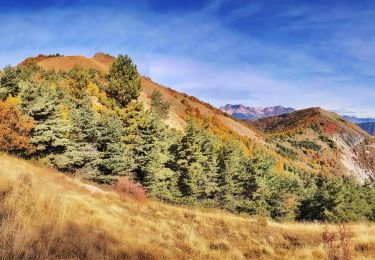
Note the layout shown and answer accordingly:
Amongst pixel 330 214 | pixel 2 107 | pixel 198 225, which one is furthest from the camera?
pixel 330 214

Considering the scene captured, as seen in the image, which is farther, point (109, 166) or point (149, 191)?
point (149, 191)

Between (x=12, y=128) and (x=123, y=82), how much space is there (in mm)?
21857

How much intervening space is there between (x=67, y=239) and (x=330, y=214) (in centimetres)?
5103

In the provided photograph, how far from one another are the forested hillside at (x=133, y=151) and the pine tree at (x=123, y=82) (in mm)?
136

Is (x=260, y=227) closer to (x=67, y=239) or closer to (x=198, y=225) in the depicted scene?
(x=198, y=225)

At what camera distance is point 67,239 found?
6.38 meters

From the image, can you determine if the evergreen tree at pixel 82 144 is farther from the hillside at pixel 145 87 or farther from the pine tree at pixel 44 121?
the hillside at pixel 145 87

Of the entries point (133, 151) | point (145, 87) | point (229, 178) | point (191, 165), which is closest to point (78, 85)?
point (133, 151)

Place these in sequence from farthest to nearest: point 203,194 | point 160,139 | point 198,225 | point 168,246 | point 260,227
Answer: point 203,194 < point 160,139 < point 260,227 < point 198,225 < point 168,246

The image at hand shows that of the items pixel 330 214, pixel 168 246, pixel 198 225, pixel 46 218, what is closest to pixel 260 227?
pixel 198 225

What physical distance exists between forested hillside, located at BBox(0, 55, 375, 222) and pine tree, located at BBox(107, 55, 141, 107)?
0.14 metres

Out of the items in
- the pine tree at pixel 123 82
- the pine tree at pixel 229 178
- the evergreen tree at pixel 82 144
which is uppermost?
the pine tree at pixel 123 82

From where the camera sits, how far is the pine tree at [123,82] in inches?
1754

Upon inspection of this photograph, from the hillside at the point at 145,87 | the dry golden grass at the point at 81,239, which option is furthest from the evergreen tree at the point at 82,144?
the hillside at the point at 145,87
